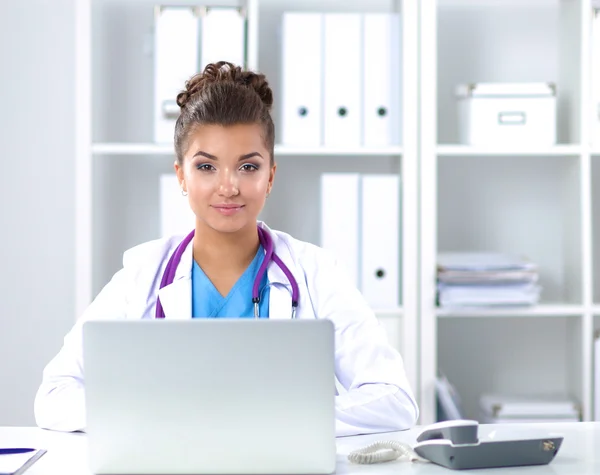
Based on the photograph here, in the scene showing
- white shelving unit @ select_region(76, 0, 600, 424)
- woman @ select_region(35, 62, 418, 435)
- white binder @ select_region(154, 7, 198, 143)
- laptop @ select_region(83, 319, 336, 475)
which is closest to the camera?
laptop @ select_region(83, 319, 336, 475)

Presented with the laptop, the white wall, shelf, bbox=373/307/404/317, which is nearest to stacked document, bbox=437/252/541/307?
shelf, bbox=373/307/404/317

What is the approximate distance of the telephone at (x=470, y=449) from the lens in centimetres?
112

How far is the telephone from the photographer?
1117 millimetres

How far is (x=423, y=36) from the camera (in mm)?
2492

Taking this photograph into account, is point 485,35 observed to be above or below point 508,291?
above

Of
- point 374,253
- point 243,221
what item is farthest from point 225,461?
point 374,253

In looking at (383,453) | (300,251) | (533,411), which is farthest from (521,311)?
(383,453)

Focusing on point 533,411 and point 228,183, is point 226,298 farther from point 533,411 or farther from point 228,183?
point 533,411

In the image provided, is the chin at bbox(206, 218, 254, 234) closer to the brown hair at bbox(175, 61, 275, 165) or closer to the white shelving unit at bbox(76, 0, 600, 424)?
the brown hair at bbox(175, 61, 275, 165)

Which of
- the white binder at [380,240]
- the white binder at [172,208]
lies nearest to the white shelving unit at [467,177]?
the white binder at [380,240]

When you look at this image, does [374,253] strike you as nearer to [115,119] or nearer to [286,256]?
[286,256]

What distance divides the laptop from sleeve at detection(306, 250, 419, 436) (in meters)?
0.35

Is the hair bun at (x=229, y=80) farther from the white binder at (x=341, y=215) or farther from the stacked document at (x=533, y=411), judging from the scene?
the stacked document at (x=533, y=411)

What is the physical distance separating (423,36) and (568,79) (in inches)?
21.8
